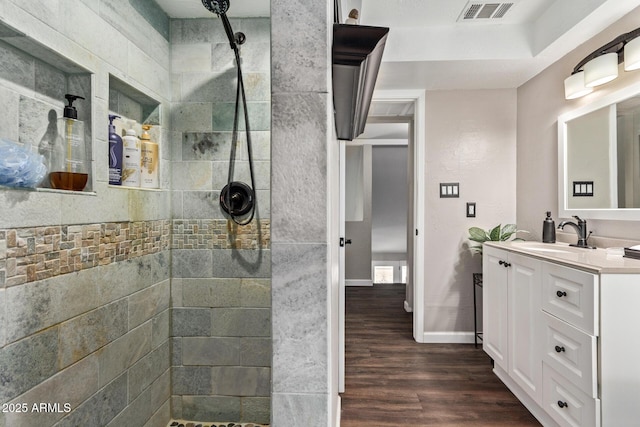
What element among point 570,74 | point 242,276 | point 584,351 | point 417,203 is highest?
point 570,74

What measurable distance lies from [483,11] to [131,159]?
2.24 metres

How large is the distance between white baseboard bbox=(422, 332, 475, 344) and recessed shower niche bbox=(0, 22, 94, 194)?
2732 mm

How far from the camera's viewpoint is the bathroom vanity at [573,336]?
54.0 inches

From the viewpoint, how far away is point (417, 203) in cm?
305

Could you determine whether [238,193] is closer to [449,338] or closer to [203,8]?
[203,8]

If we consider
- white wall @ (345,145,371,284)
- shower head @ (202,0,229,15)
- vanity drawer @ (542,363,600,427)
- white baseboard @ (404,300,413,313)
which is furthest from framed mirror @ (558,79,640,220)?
white wall @ (345,145,371,284)

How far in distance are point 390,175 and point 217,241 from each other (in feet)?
14.1

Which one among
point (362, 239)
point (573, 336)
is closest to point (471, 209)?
point (573, 336)

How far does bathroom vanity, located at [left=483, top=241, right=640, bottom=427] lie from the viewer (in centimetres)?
137

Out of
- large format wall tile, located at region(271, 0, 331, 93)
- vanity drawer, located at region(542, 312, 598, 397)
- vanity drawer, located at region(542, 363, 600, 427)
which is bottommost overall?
vanity drawer, located at region(542, 363, 600, 427)

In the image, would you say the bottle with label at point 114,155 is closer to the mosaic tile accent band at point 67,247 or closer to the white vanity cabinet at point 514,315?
the mosaic tile accent band at point 67,247

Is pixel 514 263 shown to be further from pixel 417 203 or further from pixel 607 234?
pixel 417 203

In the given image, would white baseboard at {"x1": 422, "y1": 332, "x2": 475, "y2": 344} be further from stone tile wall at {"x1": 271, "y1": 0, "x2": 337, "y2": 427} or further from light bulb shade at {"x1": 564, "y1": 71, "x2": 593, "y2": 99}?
stone tile wall at {"x1": 271, "y1": 0, "x2": 337, "y2": 427}

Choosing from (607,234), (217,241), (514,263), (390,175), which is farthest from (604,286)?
(390,175)
